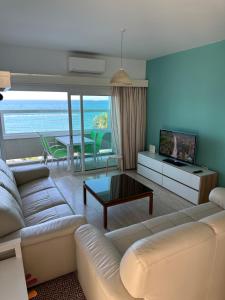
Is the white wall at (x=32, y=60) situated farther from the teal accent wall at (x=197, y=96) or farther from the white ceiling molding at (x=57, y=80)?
the teal accent wall at (x=197, y=96)

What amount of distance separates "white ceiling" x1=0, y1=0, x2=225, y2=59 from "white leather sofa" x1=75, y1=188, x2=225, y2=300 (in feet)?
6.82

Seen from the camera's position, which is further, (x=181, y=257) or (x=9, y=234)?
(x=9, y=234)

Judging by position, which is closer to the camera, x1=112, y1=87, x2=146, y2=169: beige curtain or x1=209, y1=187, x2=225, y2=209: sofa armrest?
x1=209, y1=187, x2=225, y2=209: sofa armrest

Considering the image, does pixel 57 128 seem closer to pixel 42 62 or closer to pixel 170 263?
pixel 42 62

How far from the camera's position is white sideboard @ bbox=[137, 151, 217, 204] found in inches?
129

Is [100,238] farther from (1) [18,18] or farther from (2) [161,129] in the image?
(2) [161,129]

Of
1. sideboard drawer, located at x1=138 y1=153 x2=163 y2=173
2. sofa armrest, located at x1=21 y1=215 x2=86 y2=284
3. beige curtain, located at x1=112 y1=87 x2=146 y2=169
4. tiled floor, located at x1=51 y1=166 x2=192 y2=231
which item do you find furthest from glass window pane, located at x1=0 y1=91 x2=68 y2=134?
sofa armrest, located at x1=21 y1=215 x2=86 y2=284

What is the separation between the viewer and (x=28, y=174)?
3.20m

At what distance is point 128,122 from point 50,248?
137 inches

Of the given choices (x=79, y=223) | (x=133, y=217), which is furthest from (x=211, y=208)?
(x=79, y=223)

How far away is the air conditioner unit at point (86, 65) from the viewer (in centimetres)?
392

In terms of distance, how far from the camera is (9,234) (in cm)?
172

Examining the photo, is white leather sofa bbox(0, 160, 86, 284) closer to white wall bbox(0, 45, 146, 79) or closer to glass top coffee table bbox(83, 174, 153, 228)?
glass top coffee table bbox(83, 174, 153, 228)

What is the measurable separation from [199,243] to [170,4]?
Answer: 2143 millimetres
